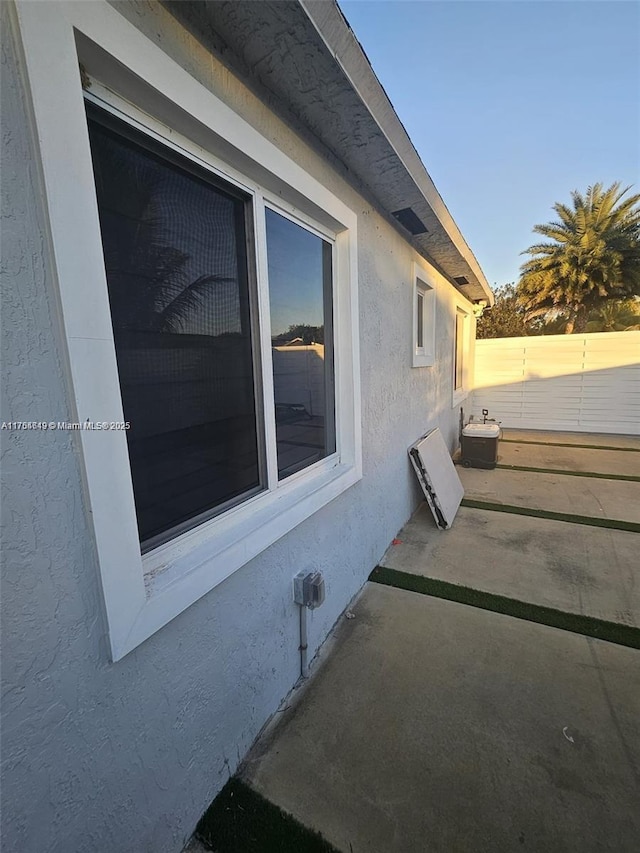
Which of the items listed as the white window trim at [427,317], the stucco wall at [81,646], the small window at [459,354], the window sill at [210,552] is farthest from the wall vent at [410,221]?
the small window at [459,354]

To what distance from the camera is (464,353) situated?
831 cm

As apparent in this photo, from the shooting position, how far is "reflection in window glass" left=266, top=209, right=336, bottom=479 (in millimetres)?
1965

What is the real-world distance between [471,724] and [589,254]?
18783 mm

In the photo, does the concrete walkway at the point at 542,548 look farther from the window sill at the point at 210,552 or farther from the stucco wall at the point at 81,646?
the stucco wall at the point at 81,646

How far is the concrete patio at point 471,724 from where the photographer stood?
1456 mm

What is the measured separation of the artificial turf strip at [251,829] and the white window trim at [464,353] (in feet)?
21.2

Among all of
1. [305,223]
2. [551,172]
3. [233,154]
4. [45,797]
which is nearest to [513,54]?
[305,223]

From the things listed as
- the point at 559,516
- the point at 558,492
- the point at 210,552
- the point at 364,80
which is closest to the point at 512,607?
the point at 559,516

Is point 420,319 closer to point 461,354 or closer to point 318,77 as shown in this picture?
point 318,77

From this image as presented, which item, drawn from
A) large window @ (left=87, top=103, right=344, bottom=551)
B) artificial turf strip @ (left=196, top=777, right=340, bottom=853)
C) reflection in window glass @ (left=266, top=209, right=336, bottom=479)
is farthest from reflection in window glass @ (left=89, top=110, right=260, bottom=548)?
artificial turf strip @ (left=196, top=777, right=340, bottom=853)

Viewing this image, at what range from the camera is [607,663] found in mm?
2182

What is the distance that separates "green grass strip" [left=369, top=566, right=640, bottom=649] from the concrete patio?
61 mm

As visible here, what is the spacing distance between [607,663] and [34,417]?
10.4 feet

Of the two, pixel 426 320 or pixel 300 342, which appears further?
pixel 426 320
